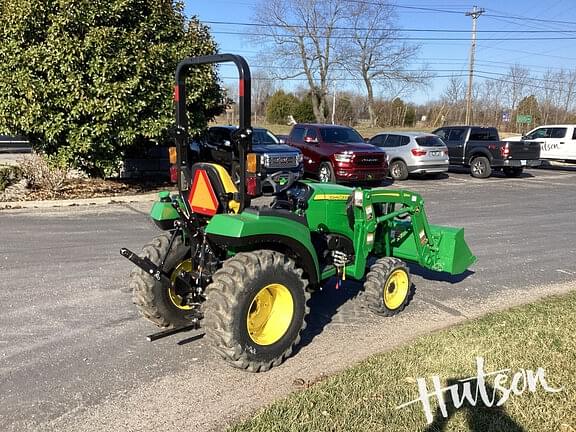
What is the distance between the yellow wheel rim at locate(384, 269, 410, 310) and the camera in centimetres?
527

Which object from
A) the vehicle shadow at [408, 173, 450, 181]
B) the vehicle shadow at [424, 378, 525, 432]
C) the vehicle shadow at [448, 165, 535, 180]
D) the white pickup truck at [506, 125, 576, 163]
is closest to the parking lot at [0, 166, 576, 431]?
the vehicle shadow at [424, 378, 525, 432]

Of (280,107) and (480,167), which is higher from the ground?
(280,107)

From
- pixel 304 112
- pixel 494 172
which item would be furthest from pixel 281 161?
pixel 304 112

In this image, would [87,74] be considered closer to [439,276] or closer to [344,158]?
[344,158]

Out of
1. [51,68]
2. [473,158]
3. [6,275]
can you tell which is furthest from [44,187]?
[473,158]

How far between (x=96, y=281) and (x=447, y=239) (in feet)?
13.3

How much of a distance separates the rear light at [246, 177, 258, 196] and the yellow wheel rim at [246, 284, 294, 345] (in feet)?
2.47

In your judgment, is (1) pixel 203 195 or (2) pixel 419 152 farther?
(2) pixel 419 152

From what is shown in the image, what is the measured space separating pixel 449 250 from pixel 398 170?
1265cm

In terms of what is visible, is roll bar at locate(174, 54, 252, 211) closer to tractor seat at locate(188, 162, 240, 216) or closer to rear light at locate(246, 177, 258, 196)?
rear light at locate(246, 177, 258, 196)

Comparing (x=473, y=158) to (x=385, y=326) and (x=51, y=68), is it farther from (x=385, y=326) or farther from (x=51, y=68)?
(x=385, y=326)

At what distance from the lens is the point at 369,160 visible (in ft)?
50.2

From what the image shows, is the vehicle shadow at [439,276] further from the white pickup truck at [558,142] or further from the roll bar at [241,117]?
the white pickup truck at [558,142]

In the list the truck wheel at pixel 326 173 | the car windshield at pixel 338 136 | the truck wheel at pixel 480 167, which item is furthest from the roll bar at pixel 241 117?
the truck wheel at pixel 480 167
